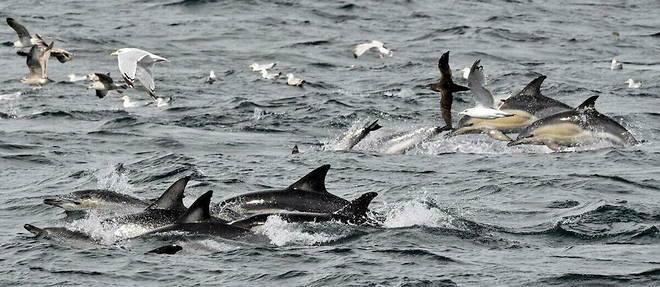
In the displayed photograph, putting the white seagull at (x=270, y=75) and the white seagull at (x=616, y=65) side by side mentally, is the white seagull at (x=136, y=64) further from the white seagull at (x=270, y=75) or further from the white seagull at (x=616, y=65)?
the white seagull at (x=616, y=65)

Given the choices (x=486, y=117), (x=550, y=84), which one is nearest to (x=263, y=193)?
(x=486, y=117)

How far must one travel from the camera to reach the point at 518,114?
18.2 meters

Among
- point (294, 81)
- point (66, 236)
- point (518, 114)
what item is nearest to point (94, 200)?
point (66, 236)

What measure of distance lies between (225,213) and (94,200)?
64.7 inches

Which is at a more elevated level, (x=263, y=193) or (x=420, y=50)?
(x=263, y=193)

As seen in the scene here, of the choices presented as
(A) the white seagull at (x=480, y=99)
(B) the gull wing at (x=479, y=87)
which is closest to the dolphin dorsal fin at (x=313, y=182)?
(A) the white seagull at (x=480, y=99)

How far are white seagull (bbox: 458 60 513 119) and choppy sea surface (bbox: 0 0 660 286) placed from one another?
0.85 metres

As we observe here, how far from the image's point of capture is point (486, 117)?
1673 cm

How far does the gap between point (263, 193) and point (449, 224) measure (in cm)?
189

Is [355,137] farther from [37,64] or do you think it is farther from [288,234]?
[37,64]

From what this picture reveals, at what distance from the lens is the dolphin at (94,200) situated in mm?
14164

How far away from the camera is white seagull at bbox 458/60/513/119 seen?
655 inches

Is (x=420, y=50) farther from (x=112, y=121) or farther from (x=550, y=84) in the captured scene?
(x=112, y=121)

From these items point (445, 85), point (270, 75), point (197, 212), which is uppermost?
point (445, 85)
